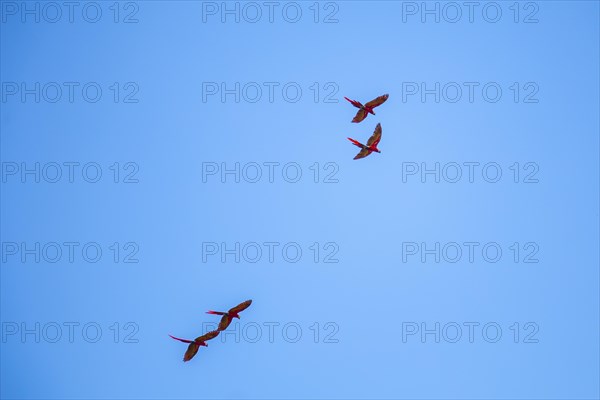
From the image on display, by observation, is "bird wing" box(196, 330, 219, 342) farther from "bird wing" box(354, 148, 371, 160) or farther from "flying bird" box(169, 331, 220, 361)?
"bird wing" box(354, 148, 371, 160)

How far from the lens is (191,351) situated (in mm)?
1984

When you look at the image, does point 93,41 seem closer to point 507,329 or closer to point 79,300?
point 79,300

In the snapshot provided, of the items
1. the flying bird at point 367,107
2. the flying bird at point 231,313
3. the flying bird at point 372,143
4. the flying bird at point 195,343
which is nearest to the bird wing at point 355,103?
the flying bird at point 367,107

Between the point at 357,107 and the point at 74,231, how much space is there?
3.79ft

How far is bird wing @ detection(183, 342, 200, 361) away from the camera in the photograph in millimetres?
1980

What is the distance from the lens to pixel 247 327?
6.64ft

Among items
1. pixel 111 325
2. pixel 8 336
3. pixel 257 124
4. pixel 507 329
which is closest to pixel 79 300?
pixel 111 325

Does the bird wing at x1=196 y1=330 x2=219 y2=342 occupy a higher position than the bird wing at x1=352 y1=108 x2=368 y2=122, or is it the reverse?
the bird wing at x1=352 y1=108 x2=368 y2=122

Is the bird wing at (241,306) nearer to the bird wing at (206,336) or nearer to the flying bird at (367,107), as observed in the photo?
the bird wing at (206,336)

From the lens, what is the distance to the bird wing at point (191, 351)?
198 cm
